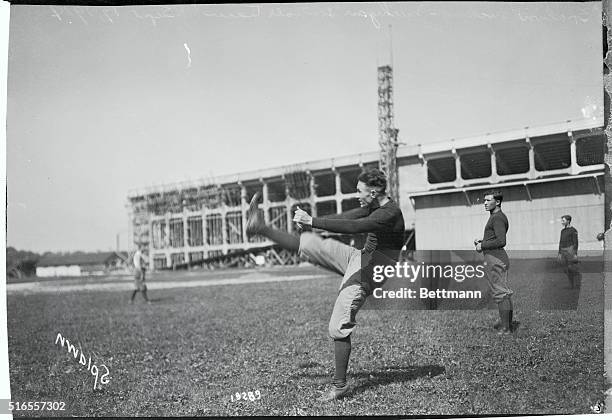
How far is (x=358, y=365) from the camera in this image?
4375 millimetres

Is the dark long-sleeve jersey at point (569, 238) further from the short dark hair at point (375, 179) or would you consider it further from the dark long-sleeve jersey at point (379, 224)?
the short dark hair at point (375, 179)

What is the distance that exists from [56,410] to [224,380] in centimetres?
132

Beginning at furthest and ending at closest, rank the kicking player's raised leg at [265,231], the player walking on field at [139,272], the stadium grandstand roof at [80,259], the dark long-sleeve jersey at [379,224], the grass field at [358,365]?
1. the player walking on field at [139,272]
2. the stadium grandstand roof at [80,259]
3. the grass field at [358,365]
4. the dark long-sleeve jersey at [379,224]
5. the kicking player's raised leg at [265,231]

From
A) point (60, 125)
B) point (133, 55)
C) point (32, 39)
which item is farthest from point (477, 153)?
point (32, 39)

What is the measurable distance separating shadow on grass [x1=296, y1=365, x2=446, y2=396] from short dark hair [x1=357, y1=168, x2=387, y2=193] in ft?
4.42

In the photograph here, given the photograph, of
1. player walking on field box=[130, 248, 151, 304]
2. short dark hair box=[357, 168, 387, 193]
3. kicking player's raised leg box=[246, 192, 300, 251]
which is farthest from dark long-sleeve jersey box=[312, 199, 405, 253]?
player walking on field box=[130, 248, 151, 304]

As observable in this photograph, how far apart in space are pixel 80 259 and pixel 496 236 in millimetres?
3443

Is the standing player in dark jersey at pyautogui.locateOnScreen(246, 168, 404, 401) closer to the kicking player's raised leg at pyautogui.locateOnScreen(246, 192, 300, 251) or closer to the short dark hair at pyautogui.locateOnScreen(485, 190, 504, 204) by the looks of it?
the kicking player's raised leg at pyautogui.locateOnScreen(246, 192, 300, 251)

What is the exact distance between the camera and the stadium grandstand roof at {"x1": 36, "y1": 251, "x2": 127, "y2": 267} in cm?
486

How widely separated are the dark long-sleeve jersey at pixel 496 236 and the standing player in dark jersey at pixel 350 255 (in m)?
0.67

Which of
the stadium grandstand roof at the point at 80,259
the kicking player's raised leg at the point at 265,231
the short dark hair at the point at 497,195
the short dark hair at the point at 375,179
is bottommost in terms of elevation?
the stadium grandstand roof at the point at 80,259

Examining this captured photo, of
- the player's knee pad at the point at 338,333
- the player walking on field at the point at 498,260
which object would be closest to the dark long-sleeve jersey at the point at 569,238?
the player walking on field at the point at 498,260

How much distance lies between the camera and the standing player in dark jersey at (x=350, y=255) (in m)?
4.11

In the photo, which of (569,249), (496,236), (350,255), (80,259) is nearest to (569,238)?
(569,249)
